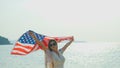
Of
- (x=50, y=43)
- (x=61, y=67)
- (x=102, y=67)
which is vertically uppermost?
(x=50, y=43)

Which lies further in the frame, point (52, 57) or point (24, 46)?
point (24, 46)

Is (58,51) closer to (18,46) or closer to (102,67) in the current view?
(18,46)

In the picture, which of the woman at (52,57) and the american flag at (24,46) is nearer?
the woman at (52,57)

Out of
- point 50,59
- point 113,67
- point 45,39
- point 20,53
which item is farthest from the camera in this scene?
point 113,67

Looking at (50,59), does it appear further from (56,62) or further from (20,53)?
(20,53)

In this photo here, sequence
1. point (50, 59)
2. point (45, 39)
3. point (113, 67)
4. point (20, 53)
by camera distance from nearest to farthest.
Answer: point (50, 59), point (20, 53), point (45, 39), point (113, 67)

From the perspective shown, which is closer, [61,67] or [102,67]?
[61,67]

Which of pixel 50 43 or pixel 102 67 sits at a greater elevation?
pixel 50 43

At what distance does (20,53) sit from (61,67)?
4.76 ft

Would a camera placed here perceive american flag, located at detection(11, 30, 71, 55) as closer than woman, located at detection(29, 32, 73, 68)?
No

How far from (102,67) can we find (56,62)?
54201mm

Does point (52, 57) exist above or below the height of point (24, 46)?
below

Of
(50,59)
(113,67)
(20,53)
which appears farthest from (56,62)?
(113,67)

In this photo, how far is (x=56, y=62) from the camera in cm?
711
